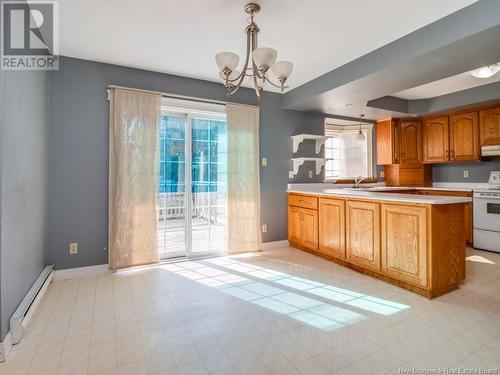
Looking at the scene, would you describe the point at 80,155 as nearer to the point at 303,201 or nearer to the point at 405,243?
the point at 303,201

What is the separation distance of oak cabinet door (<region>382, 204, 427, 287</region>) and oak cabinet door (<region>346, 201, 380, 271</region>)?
0.09 m

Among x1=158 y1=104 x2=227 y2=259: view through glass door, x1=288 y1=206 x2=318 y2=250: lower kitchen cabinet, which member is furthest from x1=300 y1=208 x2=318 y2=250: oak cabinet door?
x1=158 y1=104 x2=227 y2=259: view through glass door

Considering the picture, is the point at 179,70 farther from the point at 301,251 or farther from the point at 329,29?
the point at 301,251

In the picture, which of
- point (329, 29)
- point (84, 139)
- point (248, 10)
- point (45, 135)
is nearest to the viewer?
point (248, 10)

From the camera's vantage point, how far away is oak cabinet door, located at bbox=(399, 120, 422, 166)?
15.8ft

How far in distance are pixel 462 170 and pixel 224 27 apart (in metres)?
4.73

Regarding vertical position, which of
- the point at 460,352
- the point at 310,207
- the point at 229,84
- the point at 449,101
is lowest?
the point at 460,352

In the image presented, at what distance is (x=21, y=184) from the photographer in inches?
79.3

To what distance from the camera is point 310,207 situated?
3.78m

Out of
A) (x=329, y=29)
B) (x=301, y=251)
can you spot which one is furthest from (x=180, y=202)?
(x=329, y=29)

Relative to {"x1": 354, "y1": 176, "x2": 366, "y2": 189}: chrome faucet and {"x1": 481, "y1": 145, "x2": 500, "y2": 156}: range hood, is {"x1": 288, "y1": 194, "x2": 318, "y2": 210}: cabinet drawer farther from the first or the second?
{"x1": 481, "y1": 145, "x2": 500, "y2": 156}: range hood

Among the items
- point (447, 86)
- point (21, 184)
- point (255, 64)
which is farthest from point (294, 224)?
point (21, 184)

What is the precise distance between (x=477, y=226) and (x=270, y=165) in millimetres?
3184

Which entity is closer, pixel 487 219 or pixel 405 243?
pixel 405 243
